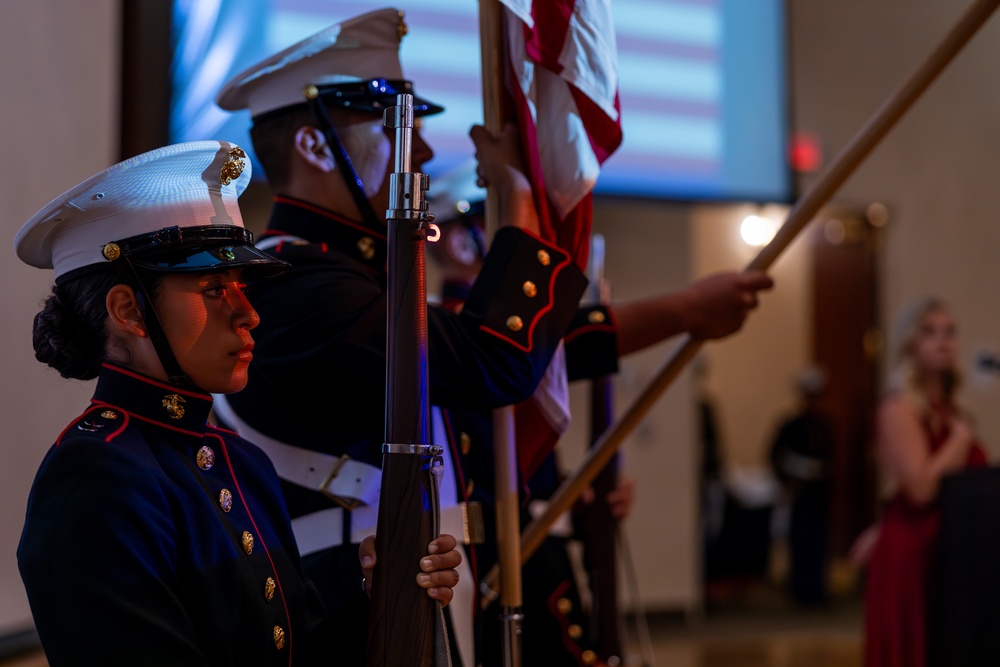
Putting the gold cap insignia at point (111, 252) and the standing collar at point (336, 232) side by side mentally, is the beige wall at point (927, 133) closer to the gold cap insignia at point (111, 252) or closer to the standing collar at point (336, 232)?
the standing collar at point (336, 232)

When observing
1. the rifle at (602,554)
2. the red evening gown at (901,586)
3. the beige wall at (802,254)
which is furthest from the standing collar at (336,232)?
the red evening gown at (901,586)

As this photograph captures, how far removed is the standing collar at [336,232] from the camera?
1.63m

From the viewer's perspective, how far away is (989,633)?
3.40 meters

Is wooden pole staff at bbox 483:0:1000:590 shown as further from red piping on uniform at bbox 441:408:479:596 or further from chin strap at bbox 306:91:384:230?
chin strap at bbox 306:91:384:230

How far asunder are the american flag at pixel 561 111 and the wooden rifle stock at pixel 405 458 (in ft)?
1.45

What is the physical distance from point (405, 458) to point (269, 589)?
0.20 meters

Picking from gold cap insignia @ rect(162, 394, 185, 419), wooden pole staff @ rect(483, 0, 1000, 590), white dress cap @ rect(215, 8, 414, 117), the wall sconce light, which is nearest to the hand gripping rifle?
gold cap insignia @ rect(162, 394, 185, 419)

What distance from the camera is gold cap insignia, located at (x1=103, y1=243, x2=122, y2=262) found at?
113cm

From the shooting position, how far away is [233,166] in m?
1.25

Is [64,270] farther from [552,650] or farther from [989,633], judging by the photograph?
[989,633]

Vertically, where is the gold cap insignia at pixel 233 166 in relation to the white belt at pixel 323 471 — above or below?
above

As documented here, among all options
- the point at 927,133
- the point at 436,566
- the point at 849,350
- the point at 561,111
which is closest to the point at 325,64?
the point at 561,111

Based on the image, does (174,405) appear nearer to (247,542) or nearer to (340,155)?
(247,542)

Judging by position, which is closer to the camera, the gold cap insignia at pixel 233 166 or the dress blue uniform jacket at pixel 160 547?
the dress blue uniform jacket at pixel 160 547
